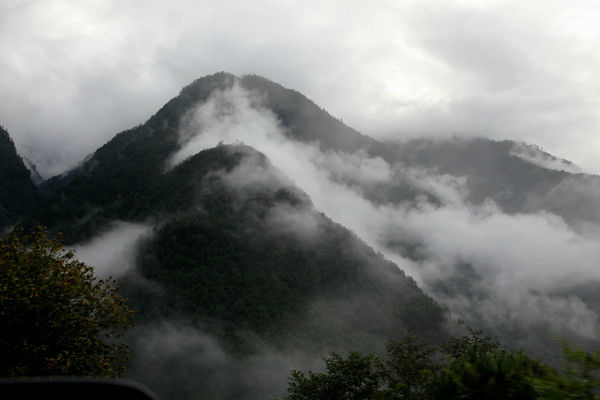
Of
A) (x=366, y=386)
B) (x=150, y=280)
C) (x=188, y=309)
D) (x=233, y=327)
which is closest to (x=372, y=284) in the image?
(x=233, y=327)

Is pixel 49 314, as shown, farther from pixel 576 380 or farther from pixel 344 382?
pixel 344 382

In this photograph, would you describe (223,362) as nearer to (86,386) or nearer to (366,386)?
(366,386)

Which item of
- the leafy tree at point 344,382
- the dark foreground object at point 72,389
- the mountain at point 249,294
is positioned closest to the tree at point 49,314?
the dark foreground object at point 72,389

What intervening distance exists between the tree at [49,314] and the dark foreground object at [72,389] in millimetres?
12407

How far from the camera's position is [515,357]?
8.55m

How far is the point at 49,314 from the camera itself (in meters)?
15.3

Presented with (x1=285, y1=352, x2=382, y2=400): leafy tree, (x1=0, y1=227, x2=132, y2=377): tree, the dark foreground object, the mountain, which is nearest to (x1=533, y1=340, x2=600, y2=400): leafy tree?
the dark foreground object

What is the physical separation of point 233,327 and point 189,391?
99.1 ft

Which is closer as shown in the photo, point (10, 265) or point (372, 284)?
point (10, 265)

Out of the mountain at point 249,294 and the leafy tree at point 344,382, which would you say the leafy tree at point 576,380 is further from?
the mountain at point 249,294

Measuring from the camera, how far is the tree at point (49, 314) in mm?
14266

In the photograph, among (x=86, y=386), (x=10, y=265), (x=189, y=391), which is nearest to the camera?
(x=86, y=386)

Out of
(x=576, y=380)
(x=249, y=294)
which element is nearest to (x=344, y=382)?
(x=576, y=380)

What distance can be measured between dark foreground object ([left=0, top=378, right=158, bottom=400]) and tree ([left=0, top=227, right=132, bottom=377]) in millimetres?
12407
